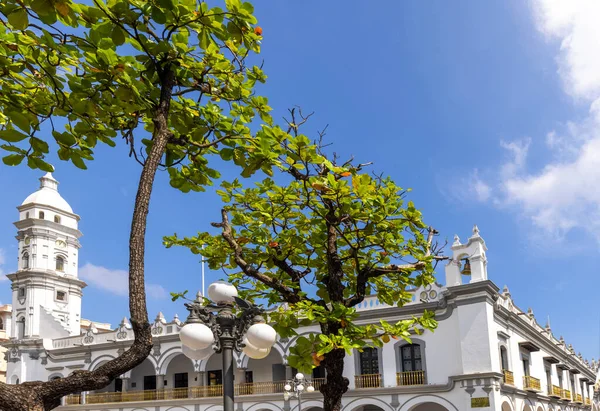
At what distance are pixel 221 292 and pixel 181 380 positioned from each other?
23.6 meters

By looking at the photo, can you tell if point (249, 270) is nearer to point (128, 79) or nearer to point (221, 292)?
point (221, 292)

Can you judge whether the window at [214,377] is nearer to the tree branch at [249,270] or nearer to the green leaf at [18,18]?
the tree branch at [249,270]

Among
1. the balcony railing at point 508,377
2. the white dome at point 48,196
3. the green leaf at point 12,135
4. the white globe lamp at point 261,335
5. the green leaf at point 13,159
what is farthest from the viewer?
the white dome at point 48,196

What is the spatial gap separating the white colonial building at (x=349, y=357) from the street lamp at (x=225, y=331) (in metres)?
16.4

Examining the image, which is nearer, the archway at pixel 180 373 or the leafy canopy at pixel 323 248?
the leafy canopy at pixel 323 248

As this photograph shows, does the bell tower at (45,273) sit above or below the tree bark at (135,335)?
above

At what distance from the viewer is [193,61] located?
17.7 feet

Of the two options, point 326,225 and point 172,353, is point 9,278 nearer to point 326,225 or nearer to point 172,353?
point 172,353

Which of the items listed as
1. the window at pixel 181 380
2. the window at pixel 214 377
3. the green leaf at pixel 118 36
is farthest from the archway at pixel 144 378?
the green leaf at pixel 118 36

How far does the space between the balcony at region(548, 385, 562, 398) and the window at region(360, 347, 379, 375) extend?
1011 cm

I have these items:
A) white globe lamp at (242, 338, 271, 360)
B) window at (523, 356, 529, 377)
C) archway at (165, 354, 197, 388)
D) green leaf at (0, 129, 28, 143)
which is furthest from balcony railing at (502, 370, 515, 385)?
green leaf at (0, 129, 28, 143)

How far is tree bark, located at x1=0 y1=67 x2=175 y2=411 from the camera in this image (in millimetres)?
3758

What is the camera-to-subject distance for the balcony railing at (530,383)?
25219mm

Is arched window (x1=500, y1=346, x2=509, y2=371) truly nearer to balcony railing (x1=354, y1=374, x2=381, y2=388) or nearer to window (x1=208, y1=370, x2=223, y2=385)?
balcony railing (x1=354, y1=374, x2=381, y2=388)
